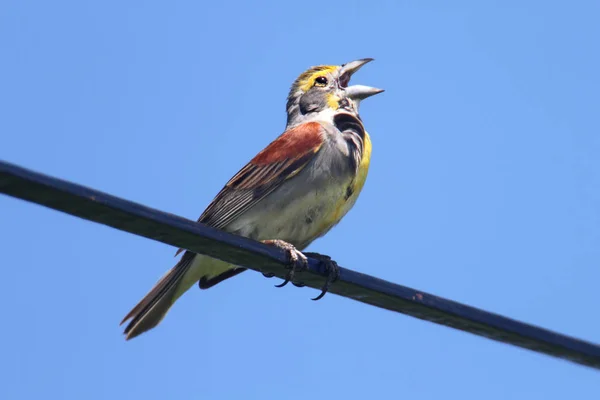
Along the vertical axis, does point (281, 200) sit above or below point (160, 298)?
above

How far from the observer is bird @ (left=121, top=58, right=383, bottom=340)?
21.1ft

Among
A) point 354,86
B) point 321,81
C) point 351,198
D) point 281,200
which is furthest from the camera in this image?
point 321,81

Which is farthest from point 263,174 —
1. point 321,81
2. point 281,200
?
point 321,81

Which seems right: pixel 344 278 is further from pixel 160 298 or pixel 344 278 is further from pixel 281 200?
pixel 160 298

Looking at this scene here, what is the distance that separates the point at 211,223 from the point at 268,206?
0.43 m

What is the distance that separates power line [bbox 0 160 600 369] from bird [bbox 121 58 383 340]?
1425mm

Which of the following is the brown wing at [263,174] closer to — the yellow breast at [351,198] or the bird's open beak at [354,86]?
the yellow breast at [351,198]

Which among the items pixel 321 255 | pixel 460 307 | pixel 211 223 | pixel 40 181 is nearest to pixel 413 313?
pixel 460 307

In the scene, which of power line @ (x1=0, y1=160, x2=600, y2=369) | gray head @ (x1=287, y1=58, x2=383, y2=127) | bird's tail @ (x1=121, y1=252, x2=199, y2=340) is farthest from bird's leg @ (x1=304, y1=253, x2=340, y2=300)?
gray head @ (x1=287, y1=58, x2=383, y2=127)

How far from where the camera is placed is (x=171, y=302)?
6.63 meters

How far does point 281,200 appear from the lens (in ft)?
21.2

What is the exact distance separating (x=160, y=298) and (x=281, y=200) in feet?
3.37

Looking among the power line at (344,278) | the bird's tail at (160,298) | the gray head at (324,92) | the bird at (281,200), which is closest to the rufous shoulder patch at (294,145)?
the bird at (281,200)

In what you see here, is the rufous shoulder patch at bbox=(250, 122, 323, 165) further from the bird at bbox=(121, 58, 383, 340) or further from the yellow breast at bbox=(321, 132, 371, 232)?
the yellow breast at bbox=(321, 132, 371, 232)
